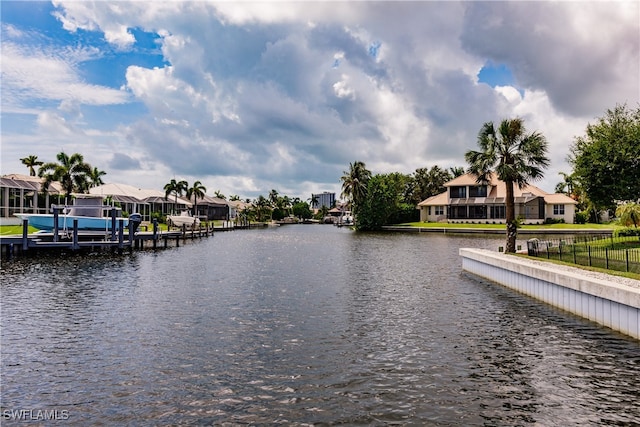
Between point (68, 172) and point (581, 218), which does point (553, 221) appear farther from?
point (68, 172)

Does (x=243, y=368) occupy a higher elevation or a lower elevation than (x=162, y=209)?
lower

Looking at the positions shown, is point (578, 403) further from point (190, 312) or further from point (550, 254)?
point (550, 254)

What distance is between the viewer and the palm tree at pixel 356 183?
104875 mm

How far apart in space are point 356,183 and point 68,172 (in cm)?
6143

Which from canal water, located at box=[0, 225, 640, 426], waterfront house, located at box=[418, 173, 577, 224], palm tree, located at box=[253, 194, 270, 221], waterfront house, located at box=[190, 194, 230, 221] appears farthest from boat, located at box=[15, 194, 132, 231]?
palm tree, located at box=[253, 194, 270, 221]

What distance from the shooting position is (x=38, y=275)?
27328mm

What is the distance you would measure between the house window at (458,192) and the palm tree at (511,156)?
63.7 m

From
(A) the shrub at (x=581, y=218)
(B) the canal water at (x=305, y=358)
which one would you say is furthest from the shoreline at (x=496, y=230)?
(B) the canal water at (x=305, y=358)


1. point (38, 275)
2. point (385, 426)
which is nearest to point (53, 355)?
point (385, 426)

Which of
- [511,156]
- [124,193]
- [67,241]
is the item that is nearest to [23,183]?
[124,193]

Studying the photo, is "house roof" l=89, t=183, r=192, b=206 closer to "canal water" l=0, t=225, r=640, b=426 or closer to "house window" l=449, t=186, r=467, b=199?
"canal water" l=0, t=225, r=640, b=426

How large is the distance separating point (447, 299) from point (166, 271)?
19.0 meters

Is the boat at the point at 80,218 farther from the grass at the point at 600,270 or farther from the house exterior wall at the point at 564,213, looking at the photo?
the house exterior wall at the point at 564,213

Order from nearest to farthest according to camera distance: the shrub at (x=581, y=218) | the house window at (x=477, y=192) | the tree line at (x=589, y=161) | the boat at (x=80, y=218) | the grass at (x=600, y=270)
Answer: the grass at (x=600, y=270), the tree line at (x=589, y=161), the boat at (x=80, y=218), the shrub at (x=581, y=218), the house window at (x=477, y=192)
